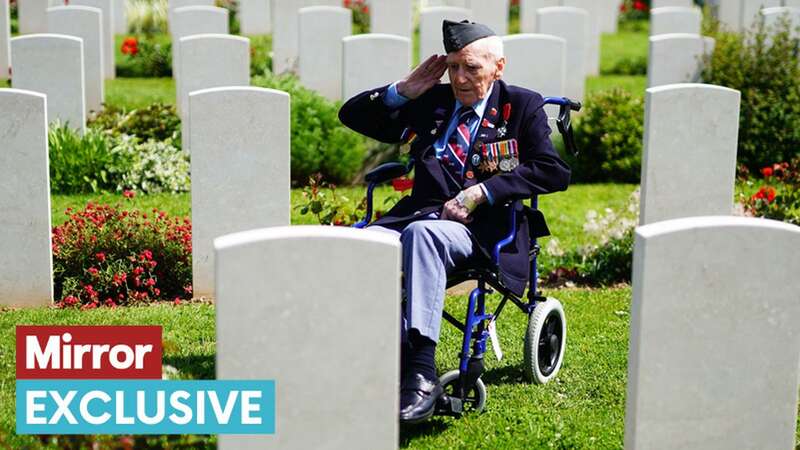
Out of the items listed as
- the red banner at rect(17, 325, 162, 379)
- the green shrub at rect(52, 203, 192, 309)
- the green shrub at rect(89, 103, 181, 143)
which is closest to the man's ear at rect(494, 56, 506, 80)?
the red banner at rect(17, 325, 162, 379)

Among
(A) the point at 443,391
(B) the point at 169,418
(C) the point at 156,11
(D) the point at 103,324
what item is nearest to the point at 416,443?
(A) the point at 443,391

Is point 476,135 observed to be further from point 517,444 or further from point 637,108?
point 637,108

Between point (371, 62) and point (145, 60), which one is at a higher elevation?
point (371, 62)

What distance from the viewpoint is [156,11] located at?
17.0m

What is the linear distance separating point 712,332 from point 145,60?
36.6 feet

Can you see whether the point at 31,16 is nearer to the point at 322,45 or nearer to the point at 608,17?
the point at 322,45

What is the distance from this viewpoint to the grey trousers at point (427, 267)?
4.69 meters

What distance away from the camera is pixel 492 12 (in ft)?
53.5

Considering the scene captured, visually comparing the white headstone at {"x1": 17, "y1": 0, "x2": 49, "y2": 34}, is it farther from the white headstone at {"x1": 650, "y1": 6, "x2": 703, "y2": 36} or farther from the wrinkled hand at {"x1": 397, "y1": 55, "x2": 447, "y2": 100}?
the wrinkled hand at {"x1": 397, "y1": 55, "x2": 447, "y2": 100}

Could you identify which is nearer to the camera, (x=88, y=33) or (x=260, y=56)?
(x=88, y=33)

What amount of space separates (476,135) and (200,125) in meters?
1.77

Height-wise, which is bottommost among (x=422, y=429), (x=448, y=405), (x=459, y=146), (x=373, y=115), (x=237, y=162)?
(x=422, y=429)

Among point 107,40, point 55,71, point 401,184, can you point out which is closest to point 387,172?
point 401,184

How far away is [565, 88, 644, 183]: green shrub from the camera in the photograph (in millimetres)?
10180
